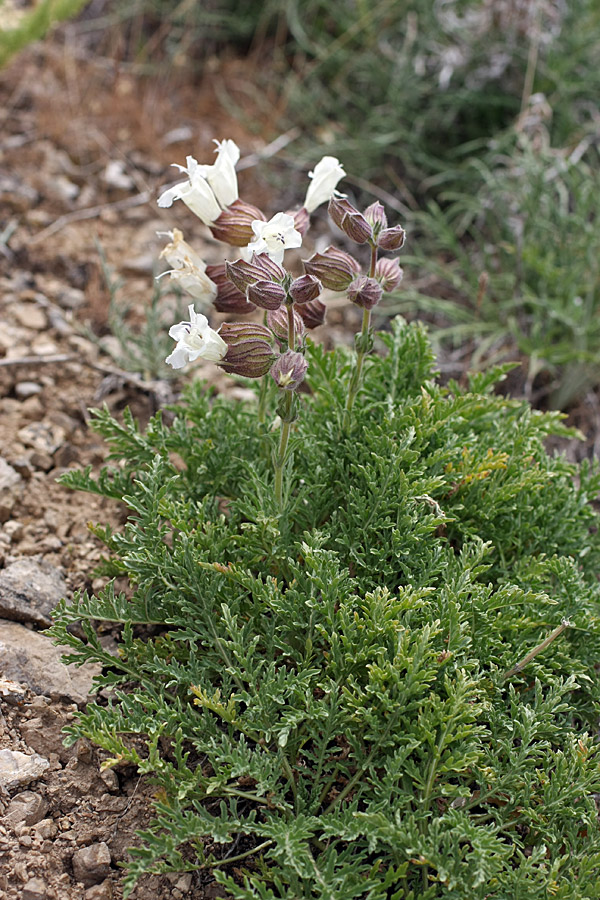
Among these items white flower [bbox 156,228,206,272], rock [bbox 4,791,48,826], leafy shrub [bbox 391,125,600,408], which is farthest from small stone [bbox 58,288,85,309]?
rock [bbox 4,791,48,826]

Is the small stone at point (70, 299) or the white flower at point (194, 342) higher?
the white flower at point (194, 342)

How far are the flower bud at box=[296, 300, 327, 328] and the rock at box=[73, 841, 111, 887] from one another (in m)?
1.56

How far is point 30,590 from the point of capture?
2.67 meters

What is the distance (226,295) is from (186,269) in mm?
144

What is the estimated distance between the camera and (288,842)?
1.93 metres

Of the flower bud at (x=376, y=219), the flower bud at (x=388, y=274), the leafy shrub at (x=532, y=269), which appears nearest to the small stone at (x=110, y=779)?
the flower bud at (x=388, y=274)

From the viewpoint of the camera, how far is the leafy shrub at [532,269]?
3939 millimetres

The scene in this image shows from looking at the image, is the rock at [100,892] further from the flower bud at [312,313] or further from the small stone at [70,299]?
the small stone at [70,299]

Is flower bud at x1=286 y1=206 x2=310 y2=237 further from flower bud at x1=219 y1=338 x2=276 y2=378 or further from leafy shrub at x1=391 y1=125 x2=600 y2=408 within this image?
leafy shrub at x1=391 y1=125 x2=600 y2=408

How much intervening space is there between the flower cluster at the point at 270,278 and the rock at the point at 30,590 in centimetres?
91

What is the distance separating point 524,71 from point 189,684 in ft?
14.0

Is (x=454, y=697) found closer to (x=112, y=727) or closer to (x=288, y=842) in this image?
(x=288, y=842)

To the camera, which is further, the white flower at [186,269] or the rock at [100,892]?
the white flower at [186,269]

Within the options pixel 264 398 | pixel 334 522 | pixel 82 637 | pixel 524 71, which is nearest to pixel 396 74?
pixel 524 71
